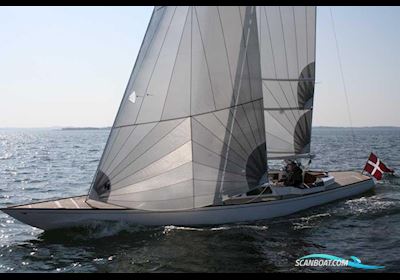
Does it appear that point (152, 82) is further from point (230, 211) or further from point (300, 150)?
point (300, 150)

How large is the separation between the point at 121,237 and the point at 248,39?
630 centimetres

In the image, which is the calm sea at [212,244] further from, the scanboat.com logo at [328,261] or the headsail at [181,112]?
the headsail at [181,112]

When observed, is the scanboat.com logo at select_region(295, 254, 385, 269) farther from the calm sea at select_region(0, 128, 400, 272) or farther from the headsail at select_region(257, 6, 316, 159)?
the headsail at select_region(257, 6, 316, 159)

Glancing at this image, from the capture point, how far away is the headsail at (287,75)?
594 inches

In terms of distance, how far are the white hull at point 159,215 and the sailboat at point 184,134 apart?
27 millimetres

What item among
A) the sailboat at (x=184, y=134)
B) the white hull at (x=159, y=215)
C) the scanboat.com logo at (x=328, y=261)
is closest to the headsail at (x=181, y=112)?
the sailboat at (x=184, y=134)

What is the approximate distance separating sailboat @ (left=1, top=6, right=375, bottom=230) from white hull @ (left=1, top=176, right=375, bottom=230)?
1.1 inches

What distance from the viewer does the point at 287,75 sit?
1562 cm

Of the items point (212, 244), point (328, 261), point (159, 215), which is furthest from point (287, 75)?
point (328, 261)

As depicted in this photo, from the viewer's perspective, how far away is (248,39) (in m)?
11.6

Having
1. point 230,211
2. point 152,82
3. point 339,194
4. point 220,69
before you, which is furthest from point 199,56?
point 339,194

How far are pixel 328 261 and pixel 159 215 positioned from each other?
4.59 m

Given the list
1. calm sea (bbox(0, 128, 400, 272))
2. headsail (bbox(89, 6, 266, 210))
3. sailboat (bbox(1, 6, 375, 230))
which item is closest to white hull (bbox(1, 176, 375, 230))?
sailboat (bbox(1, 6, 375, 230))
